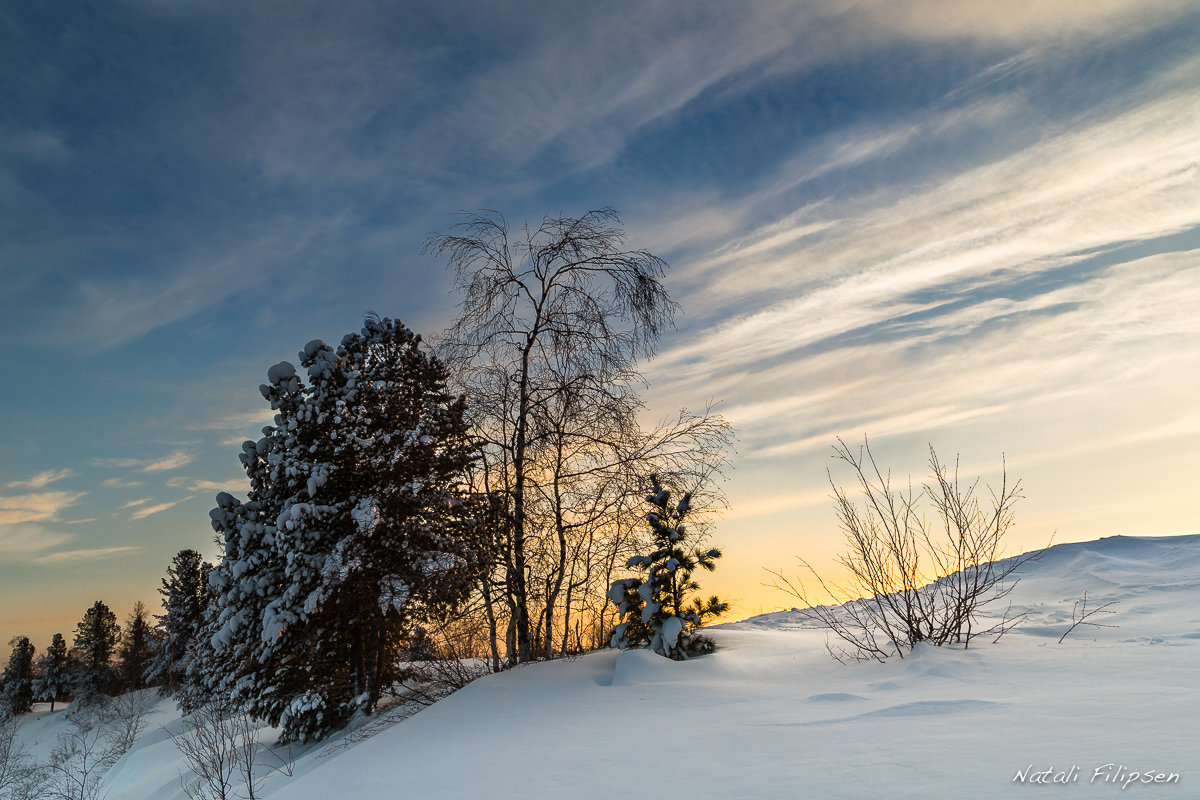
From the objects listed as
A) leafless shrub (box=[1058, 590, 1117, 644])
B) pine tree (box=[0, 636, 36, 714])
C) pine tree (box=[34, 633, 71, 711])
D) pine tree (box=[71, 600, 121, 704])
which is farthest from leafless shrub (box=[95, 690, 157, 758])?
leafless shrub (box=[1058, 590, 1117, 644])

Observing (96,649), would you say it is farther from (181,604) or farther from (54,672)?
(181,604)

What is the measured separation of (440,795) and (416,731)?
9.17 ft

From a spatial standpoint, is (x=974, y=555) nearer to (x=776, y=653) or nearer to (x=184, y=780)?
(x=776, y=653)

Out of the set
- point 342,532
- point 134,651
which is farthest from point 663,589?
point 134,651

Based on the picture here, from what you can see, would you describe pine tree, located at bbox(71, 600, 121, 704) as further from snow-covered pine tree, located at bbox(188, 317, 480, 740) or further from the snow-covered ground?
the snow-covered ground

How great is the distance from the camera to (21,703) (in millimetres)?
53250

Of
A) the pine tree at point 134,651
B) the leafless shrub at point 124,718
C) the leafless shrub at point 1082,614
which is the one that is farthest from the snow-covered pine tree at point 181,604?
the leafless shrub at point 1082,614

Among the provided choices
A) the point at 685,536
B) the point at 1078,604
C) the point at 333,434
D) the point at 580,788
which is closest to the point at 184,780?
the point at 333,434

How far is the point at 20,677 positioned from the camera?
55125 millimetres

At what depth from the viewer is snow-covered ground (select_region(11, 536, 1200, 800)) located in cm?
350

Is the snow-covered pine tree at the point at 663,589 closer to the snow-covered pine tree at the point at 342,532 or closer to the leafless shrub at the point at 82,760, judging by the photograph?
the snow-covered pine tree at the point at 342,532

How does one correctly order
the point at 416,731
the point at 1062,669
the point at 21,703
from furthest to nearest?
1. the point at 21,703
2. the point at 416,731
3. the point at 1062,669

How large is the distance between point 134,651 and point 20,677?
12.5m

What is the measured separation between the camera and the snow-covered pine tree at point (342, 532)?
1226cm
